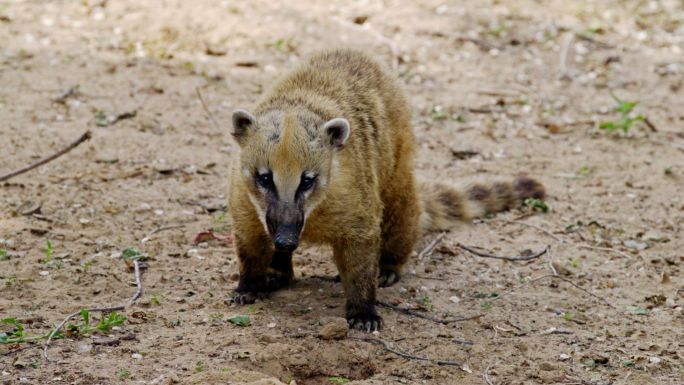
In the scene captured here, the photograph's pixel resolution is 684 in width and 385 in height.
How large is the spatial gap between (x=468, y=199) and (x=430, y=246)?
0.58 meters

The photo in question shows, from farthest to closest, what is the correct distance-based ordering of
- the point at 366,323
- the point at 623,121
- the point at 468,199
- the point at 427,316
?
the point at 623,121
the point at 468,199
the point at 427,316
the point at 366,323

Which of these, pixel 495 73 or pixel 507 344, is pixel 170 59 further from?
pixel 507 344

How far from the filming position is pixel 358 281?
5.50 meters

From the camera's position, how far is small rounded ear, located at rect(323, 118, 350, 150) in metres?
5.27

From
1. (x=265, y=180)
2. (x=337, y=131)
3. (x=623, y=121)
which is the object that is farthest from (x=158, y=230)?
(x=623, y=121)

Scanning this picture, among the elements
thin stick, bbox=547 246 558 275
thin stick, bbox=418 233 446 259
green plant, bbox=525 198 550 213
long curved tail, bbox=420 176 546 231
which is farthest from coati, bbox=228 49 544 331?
green plant, bbox=525 198 550 213

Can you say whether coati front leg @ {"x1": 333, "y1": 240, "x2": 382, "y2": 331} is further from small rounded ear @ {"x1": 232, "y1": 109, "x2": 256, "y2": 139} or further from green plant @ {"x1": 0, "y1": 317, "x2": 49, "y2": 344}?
green plant @ {"x1": 0, "y1": 317, "x2": 49, "y2": 344}

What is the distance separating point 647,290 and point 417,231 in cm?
161

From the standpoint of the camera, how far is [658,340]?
5.36m

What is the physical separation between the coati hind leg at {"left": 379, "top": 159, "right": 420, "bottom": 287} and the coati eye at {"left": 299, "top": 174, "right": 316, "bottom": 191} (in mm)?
1052

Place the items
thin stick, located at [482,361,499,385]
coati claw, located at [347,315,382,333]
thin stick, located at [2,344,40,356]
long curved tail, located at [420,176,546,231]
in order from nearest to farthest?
1. thin stick, located at [2,344,40,356]
2. thin stick, located at [482,361,499,385]
3. coati claw, located at [347,315,382,333]
4. long curved tail, located at [420,176,546,231]

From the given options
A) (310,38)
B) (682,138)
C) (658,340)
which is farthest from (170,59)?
(658,340)

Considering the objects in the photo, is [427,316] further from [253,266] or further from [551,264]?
[551,264]

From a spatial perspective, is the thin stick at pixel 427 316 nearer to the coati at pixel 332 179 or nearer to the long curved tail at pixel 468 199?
the coati at pixel 332 179
